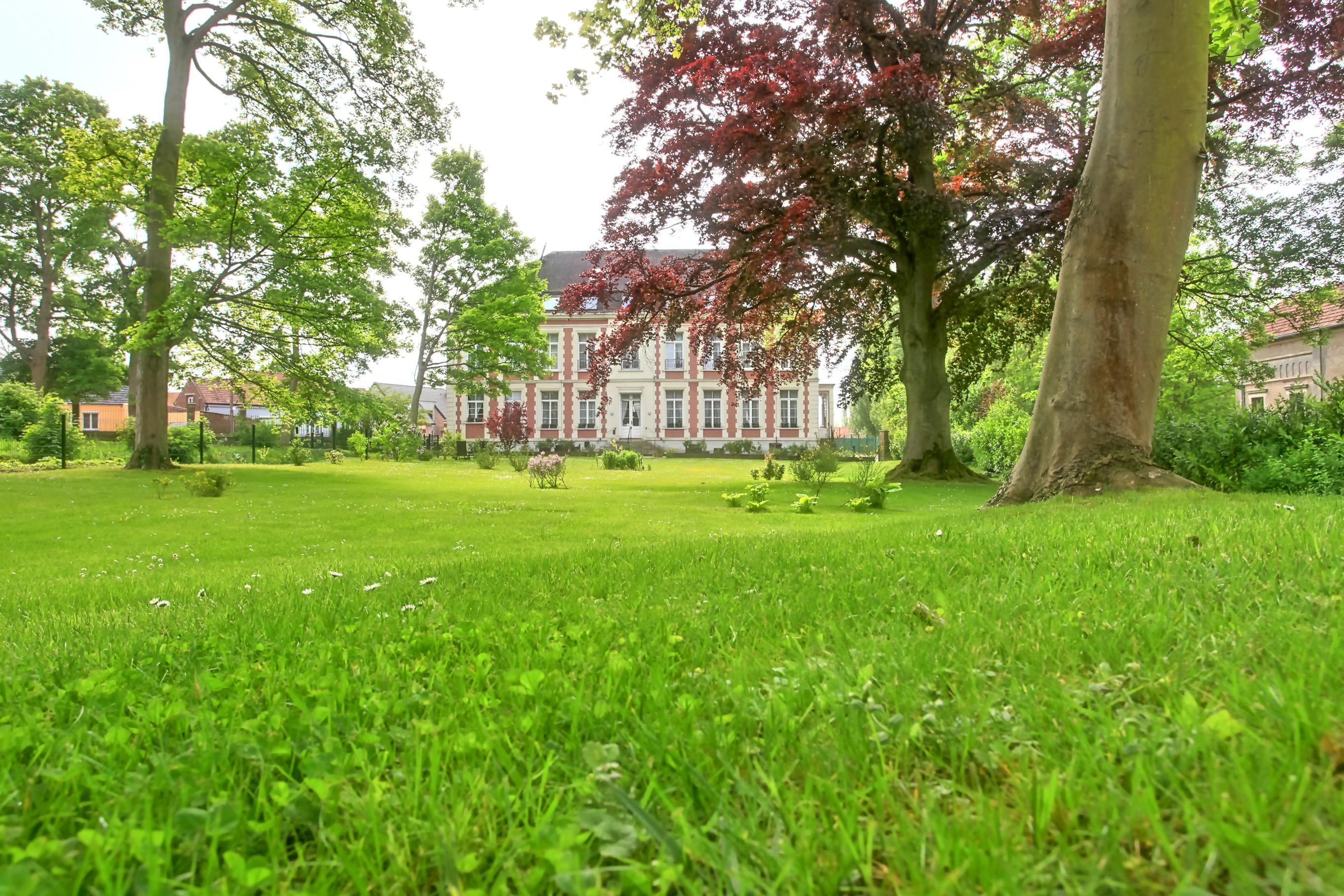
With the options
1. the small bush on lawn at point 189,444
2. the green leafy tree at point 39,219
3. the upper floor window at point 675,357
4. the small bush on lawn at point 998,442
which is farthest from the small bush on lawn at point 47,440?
the upper floor window at point 675,357

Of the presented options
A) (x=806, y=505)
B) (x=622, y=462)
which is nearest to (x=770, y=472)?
(x=806, y=505)

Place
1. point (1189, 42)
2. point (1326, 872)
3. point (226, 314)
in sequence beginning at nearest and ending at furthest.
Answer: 1. point (1326, 872)
2. point (1189, 42)
3. point (226, 314)

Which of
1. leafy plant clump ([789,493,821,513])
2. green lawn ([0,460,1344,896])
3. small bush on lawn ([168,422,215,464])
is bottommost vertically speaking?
leafy plant clump ([789,493,821,513])

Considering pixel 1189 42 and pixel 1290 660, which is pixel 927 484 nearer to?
pixel 1189 42

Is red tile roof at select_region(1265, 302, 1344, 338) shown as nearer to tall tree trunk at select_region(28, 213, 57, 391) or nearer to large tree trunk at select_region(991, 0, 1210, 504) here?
large tree trunk at select_region(991, 0, 1210, 504)

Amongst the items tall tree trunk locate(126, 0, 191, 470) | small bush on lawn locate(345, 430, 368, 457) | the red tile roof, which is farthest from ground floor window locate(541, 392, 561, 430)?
the red tile roof

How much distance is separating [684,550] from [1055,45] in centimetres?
1428

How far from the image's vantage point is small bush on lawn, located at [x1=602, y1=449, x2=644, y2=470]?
76.4ft

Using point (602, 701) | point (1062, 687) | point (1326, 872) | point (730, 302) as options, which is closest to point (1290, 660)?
point (1062, 687)

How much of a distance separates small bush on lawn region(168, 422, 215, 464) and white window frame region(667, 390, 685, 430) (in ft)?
84.7

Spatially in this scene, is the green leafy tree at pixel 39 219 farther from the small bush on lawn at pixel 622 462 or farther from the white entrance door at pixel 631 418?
the white entrance door at pixel 631 418

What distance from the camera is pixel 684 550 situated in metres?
4.79

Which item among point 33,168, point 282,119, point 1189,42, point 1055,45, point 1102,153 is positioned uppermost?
point 33,168

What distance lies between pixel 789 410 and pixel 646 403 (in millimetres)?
9397
